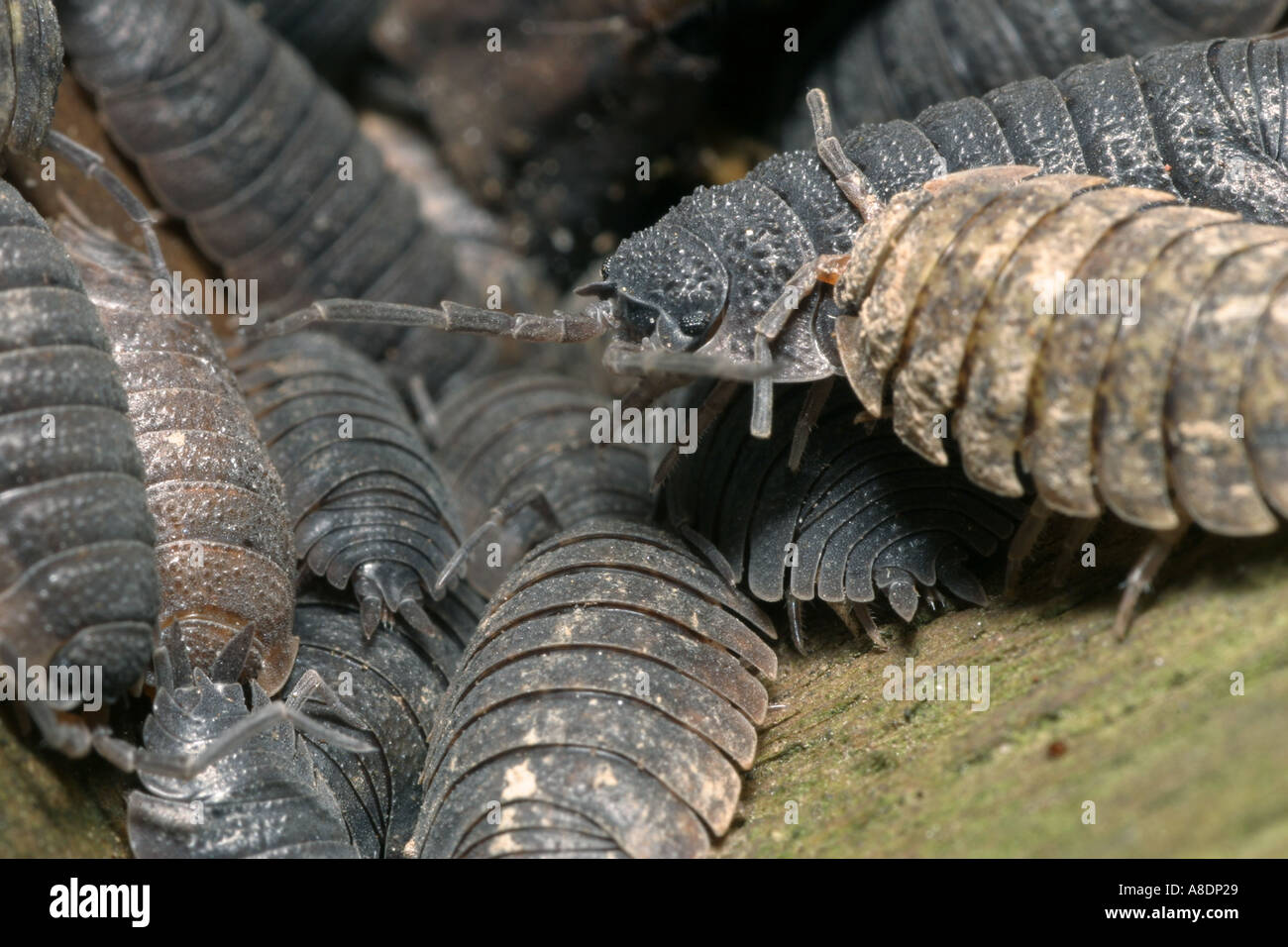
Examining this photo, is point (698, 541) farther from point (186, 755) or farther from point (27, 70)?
point (27, 70)

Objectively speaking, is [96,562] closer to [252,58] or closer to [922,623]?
[922,623]

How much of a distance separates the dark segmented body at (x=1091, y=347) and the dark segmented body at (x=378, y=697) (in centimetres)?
215

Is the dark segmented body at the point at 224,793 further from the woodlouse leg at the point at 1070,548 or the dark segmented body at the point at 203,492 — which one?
the woodlouse leg at the point at 1070,548

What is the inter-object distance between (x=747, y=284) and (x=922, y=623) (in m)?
1.33

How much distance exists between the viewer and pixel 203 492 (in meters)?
4.08

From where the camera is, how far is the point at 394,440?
514 cm

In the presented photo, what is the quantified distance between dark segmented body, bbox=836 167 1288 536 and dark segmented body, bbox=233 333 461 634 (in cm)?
221

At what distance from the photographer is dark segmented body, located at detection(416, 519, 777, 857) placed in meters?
3.31

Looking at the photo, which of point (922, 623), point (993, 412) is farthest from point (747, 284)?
point (922, 623)

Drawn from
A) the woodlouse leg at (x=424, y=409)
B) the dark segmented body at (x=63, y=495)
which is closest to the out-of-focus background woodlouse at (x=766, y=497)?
the woodlouse leg at (x=424, y=409)

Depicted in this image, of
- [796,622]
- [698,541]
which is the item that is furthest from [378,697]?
[796,622]

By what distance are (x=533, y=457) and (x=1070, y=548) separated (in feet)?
9.03

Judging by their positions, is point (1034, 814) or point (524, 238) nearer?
point (1034, 814)

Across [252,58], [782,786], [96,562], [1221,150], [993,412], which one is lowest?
[782,786]
